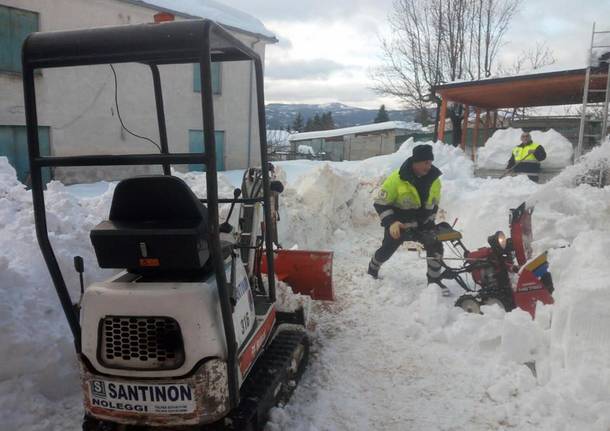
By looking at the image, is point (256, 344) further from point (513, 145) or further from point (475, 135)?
point (475, 135)

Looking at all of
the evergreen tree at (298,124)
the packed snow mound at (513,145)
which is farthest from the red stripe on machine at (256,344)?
the evergreen tree at (298,124)

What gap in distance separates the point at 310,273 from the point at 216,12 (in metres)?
13.3

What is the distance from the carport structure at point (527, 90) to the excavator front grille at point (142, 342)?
11164 millimetres

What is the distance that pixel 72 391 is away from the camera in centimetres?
327

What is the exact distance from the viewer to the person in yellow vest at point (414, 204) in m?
5.30

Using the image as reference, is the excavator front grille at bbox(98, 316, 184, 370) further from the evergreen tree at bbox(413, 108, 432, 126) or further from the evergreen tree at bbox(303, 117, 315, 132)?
the evergreen tree at bbox(303, 117, 315, 132)

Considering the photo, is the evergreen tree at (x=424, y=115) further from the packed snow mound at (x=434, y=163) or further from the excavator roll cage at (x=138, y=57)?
the excavator roll cage at (x=138, y=57)

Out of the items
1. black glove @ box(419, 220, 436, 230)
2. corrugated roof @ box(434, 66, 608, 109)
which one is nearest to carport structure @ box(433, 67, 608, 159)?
corrugated roof @ box(434, 66, 608, 109)

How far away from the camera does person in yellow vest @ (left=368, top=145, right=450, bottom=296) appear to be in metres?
5.30

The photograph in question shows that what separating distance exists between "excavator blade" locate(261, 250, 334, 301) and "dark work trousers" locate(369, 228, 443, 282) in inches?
51.5

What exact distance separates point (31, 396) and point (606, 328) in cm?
368

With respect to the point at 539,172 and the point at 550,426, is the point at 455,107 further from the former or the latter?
the point at 550,426

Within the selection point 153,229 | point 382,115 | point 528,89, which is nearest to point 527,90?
point 528,89

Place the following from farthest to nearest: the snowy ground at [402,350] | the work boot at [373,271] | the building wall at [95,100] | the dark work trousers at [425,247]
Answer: the building wall at [95,100] < the work boot at [373,271] < the dark work trousers at [425,247] < the snowy ground at [402,350]
